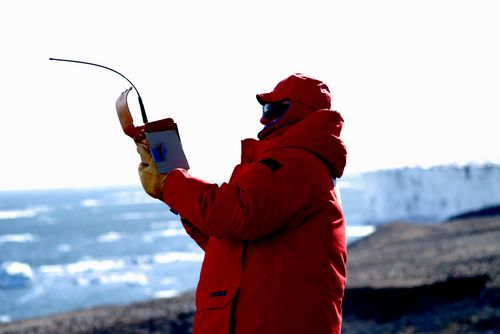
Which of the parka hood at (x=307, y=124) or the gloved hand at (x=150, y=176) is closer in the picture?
the parka hood at (x=307, y=124)

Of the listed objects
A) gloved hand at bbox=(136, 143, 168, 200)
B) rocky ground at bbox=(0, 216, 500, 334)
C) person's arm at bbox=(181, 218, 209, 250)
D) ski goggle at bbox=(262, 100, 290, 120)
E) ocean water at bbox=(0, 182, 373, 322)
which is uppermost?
ski goggle at bbox=(262, 100, 290, 120)

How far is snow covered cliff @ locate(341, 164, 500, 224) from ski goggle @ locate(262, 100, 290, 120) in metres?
35.1

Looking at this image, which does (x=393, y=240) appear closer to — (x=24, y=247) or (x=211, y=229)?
(x=211, y=229)

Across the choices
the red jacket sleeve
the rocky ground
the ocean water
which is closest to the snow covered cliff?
the ocean water

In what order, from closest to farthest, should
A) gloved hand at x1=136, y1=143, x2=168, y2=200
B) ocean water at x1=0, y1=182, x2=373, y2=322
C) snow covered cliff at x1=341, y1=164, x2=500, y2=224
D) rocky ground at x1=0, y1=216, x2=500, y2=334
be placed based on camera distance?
gloved hand at x1=136, y1=143, x2=168, y2=200, rocky ground at x1=0, y1=216, x2=500, y2=334, ocean water at x1=0, y1=182, x2=373, y2=322, snow covered cliff at x1=341, y1=164, x2=500, y2=224

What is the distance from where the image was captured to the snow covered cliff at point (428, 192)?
36938 millimetres

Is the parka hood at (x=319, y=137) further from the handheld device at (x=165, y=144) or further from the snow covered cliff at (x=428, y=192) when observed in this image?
the snow covered cliff at (x=428, y=192)

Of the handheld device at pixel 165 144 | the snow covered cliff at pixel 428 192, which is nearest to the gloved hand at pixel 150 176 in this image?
the handheld device at pixel 165 144

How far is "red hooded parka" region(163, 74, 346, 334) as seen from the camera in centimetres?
214

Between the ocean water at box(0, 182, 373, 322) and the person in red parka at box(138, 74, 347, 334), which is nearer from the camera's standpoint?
the person in red parka at box(138, 74, 347, 334)

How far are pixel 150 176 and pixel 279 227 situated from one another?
469 millimetres

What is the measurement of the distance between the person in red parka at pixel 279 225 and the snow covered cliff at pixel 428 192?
3512cm

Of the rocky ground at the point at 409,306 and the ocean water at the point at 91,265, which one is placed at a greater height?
the rocky ground at the point at 409,306

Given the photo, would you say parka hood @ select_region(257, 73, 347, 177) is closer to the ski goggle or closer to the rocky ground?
the ski goggle
